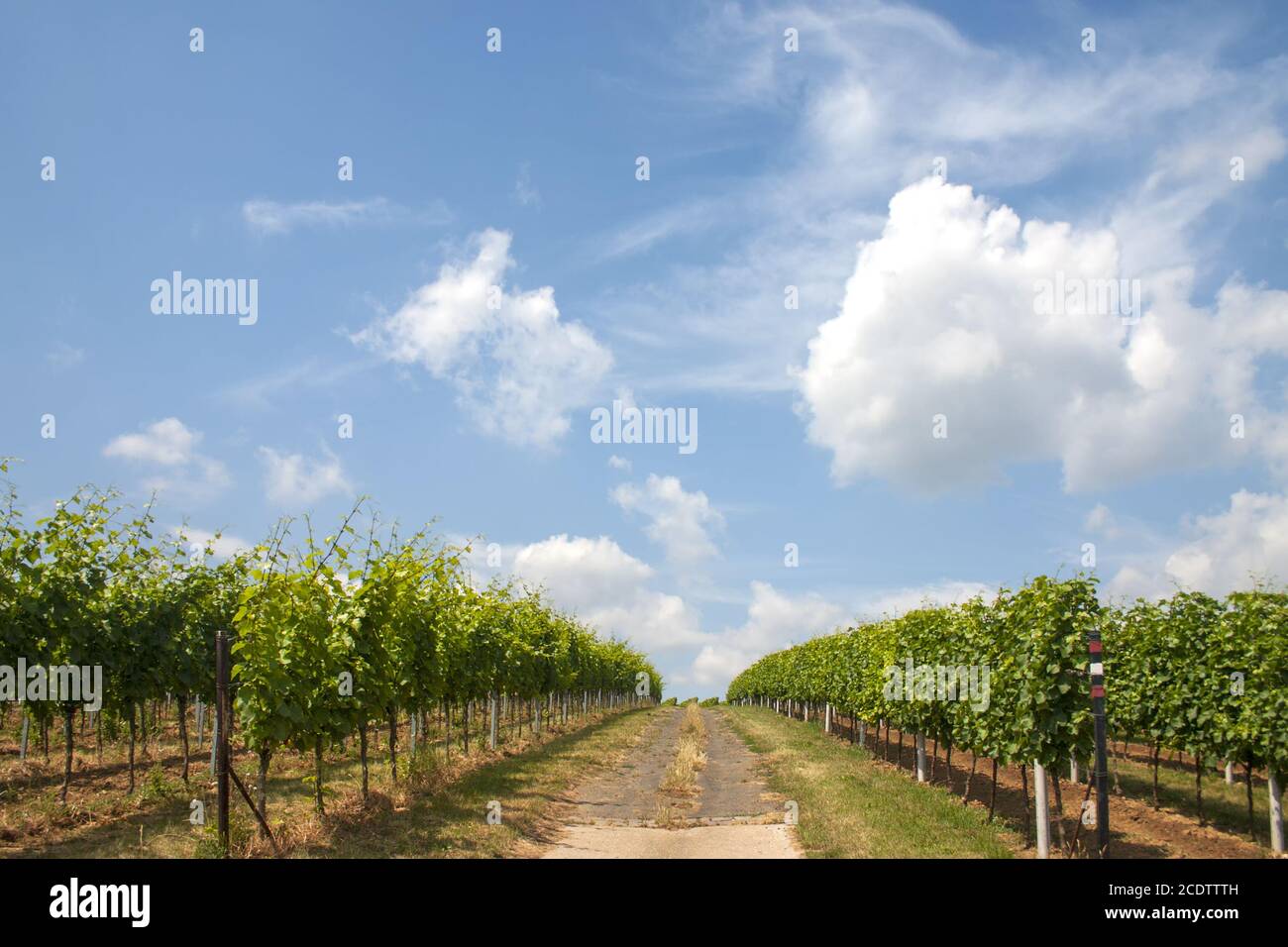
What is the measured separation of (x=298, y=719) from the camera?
12289 mm

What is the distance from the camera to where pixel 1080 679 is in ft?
42.4

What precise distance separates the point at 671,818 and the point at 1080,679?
7.29 meters

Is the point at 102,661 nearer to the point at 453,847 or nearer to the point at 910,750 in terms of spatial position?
the point at 453,847

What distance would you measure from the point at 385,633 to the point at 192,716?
1040 inches

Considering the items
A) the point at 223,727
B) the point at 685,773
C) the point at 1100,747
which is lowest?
the point at 685,773

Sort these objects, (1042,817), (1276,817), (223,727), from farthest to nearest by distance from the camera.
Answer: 1. (1276,817)
2. (1042,817)
3. (223,727)

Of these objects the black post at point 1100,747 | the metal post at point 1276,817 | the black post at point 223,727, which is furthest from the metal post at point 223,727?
the metal post at point 1276,817

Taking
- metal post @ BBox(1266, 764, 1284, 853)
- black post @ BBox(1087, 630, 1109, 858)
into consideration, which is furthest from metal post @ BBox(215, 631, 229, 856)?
metal post @ BBox(1266, 764, 1284, 853)

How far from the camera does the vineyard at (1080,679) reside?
13.0 meters

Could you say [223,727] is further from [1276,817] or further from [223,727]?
[1276,817]

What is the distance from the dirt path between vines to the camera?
1305cm

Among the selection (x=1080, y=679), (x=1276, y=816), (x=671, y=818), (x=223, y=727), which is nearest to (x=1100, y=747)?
(x=1080, y=679)
